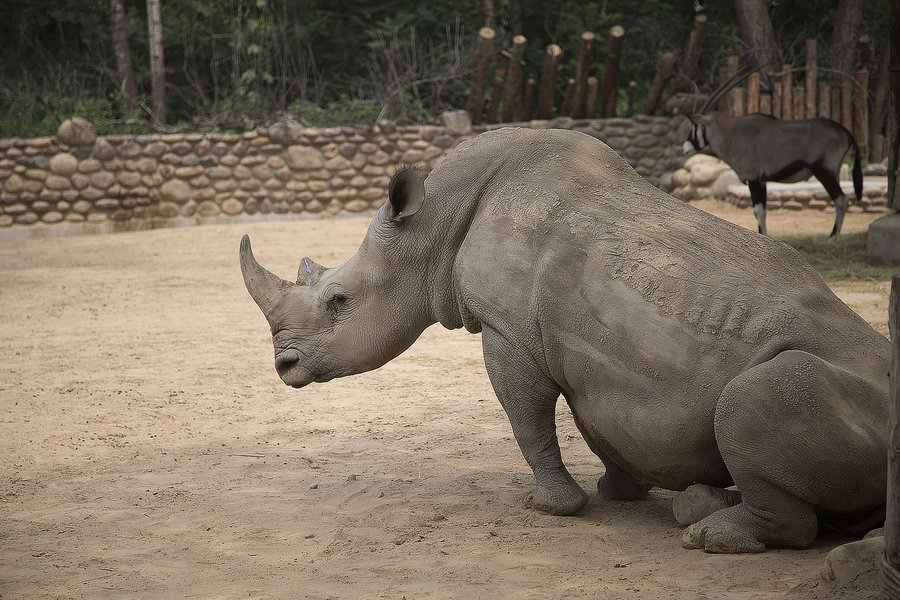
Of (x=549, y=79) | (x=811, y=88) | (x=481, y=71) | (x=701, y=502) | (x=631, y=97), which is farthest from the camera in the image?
(x=631, y=97)

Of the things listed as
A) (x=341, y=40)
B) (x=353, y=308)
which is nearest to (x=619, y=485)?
(x=353, y=308)

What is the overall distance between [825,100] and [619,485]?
13.7 meters

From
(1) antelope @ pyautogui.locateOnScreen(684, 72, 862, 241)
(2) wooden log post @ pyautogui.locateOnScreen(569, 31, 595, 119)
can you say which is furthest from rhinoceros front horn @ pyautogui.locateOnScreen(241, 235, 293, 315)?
(2) wooden log post @ pyautogui.locateOnScreen(569, 31, 595, 119)

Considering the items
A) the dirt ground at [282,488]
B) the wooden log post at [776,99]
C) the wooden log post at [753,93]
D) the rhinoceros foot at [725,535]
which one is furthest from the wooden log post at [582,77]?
the rhinoceros foot at [725,535]

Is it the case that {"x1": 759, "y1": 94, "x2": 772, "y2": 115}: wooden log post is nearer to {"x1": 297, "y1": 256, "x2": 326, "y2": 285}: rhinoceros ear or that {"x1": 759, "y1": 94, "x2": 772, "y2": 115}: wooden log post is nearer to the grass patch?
the grass patch

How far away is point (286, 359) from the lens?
151 inches

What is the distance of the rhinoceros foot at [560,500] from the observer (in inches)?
142

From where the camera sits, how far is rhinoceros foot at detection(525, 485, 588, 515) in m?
3.61

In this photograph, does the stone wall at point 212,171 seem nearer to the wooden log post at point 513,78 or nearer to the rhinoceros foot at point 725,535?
the wooden log post at point 513,78

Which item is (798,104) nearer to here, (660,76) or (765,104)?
(765,104)

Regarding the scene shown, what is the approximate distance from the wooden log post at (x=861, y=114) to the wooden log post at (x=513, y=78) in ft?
18.3

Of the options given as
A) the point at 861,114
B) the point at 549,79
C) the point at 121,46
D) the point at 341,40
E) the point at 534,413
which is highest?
the point at 341,40

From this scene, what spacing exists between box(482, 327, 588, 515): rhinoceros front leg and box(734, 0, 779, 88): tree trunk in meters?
→ 15.3

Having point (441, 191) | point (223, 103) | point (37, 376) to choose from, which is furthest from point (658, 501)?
point (223, 103)
